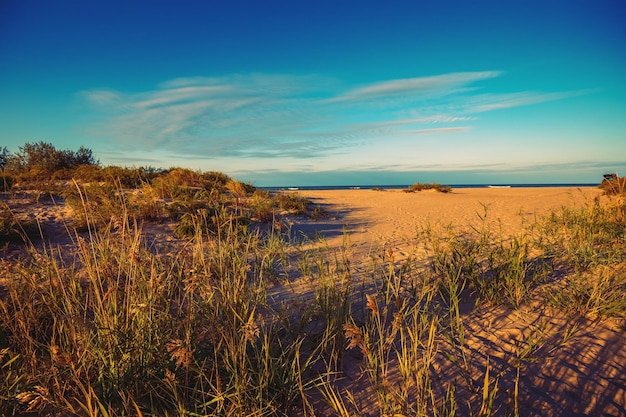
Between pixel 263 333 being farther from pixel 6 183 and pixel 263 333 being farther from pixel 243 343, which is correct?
pixel 6 183

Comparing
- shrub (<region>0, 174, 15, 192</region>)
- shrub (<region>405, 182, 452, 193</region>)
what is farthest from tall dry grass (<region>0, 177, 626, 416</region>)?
shrub (<region>405, 182, 452, 193</region>)

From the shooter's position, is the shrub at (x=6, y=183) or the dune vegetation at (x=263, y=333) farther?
the shrub at (x=6, y=183)

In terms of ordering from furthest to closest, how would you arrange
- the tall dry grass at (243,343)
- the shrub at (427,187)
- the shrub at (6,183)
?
the shrub at (427,187) < the shrub at (6,183) < the tall dry grass at (243,343)

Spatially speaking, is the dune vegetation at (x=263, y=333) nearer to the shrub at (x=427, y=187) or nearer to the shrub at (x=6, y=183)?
the shrub at (x=6, y=183)

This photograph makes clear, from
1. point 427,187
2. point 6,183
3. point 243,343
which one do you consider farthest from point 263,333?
point 427,187

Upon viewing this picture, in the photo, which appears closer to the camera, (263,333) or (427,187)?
(263,333)

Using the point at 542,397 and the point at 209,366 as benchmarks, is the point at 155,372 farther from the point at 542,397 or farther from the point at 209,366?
the point at 542,397

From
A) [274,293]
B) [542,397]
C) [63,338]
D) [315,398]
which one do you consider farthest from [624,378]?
[63,338]

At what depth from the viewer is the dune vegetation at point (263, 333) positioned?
190 centimetres

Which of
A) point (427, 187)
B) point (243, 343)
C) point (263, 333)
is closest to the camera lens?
point (243, 343)

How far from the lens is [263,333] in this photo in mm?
2428

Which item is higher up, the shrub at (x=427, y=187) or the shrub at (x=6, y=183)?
the shrub at (x=6, y=183)

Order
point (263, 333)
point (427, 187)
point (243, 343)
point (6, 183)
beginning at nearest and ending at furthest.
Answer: point (243, 343) < point (263, 333) < point (6, 183) < point (427, 187)

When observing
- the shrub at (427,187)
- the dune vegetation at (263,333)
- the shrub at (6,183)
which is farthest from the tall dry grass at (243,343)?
the shrub at (427,187)
